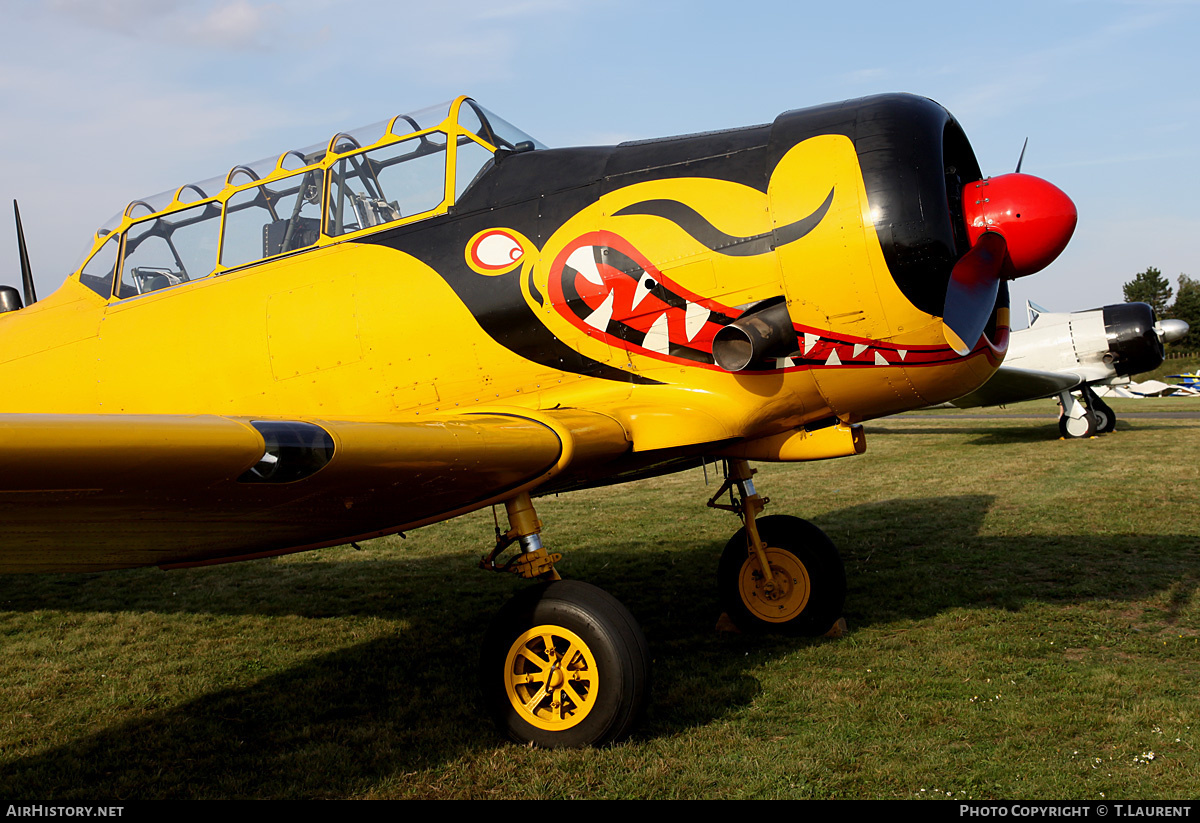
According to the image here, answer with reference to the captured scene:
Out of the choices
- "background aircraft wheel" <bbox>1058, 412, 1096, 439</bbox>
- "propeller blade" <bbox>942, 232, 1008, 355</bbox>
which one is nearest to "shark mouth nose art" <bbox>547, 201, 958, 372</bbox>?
"propeller blade" <bbox>942, 232, 1008, 355</bbox>

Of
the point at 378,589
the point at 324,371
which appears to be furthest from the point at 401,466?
the point at 378,589

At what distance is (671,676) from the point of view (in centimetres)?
465

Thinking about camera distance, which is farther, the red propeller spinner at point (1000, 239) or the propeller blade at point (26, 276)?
the propeller blade at point (26, 276)

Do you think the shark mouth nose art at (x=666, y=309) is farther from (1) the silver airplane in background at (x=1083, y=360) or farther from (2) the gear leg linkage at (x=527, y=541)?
(1) the silver airplane in background at (x=1083, y=360)

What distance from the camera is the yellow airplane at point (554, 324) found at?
369 cm

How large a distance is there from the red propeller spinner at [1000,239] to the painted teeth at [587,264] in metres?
1.68

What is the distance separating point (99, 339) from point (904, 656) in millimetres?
5265

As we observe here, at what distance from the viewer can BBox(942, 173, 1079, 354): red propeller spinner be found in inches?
155

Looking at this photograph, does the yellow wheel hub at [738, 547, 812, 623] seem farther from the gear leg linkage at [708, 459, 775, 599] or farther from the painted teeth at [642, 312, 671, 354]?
the painted teeth at [642, 312, 671, 354]

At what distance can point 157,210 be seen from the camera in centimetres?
540

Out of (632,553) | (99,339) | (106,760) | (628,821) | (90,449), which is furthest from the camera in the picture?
(632,553)

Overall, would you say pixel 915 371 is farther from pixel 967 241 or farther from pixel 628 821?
pixel 628 821

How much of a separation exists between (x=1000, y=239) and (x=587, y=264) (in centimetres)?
201

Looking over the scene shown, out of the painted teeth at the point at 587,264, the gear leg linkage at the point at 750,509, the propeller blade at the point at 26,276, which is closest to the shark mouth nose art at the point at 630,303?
the painted teeth at the point at 587,264
